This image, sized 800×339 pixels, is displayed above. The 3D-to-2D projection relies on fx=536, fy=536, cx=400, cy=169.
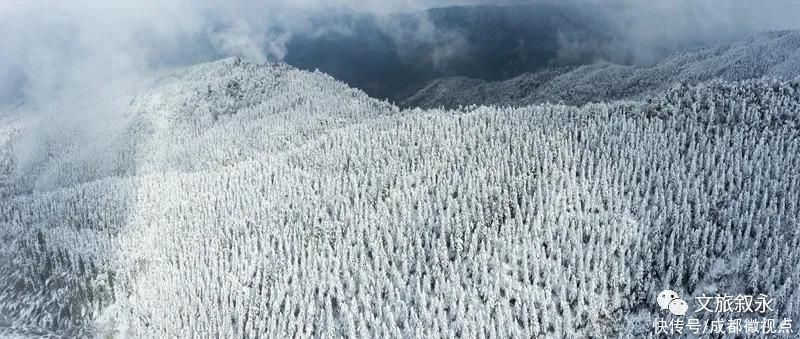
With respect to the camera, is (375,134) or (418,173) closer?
(418,173)

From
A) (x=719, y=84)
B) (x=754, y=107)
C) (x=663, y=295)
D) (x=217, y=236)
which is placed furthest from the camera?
(x=719, y=84)

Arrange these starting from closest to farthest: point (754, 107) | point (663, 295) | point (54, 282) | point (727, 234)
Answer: point (663, 295) < point (727, 234) < point (54, 282) < point (754, 107)

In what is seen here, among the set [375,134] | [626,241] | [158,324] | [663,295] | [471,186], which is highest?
[375,134]

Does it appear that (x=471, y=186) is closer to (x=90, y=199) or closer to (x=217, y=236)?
(x=217, y=236)

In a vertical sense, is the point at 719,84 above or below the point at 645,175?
above

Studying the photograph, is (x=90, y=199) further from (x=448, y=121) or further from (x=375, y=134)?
(x=448, y=121)

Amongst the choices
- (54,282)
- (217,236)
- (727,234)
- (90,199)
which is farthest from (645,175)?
(90,199)
